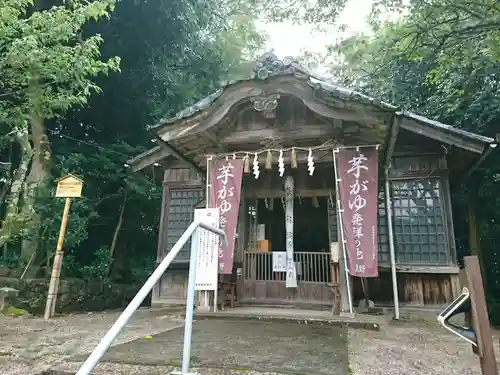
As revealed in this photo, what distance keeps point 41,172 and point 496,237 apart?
13.5 m

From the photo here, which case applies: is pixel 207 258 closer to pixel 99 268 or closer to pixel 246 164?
pixel 246 164

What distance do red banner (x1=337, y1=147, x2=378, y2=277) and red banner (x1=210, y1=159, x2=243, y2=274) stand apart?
2.10 m

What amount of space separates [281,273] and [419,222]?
3.55 meters

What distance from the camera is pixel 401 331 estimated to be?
6121 mm

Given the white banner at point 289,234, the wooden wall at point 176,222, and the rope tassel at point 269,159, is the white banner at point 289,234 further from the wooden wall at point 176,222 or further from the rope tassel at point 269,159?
the wooden wall at point 176,222

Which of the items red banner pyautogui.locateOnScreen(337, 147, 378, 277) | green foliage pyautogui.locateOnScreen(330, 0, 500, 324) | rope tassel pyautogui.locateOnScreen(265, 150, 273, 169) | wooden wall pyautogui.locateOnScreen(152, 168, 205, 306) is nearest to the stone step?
red banner pyautogui.locateOnScreen(337, 147, 378, 277)

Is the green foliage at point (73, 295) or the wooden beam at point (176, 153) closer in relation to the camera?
the wooden beam at point (176, 153)

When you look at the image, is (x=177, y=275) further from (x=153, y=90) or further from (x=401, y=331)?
(x=153, y=90)

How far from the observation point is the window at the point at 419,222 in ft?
27.2

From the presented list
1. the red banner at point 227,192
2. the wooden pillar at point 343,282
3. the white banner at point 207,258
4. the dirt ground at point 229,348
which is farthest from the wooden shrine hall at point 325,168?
the white banner at point 207,258

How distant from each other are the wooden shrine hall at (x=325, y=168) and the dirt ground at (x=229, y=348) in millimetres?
1379

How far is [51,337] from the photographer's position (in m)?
5.58

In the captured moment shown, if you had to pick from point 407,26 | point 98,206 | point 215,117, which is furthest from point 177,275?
point 407,26

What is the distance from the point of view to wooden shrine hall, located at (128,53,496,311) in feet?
23.3
